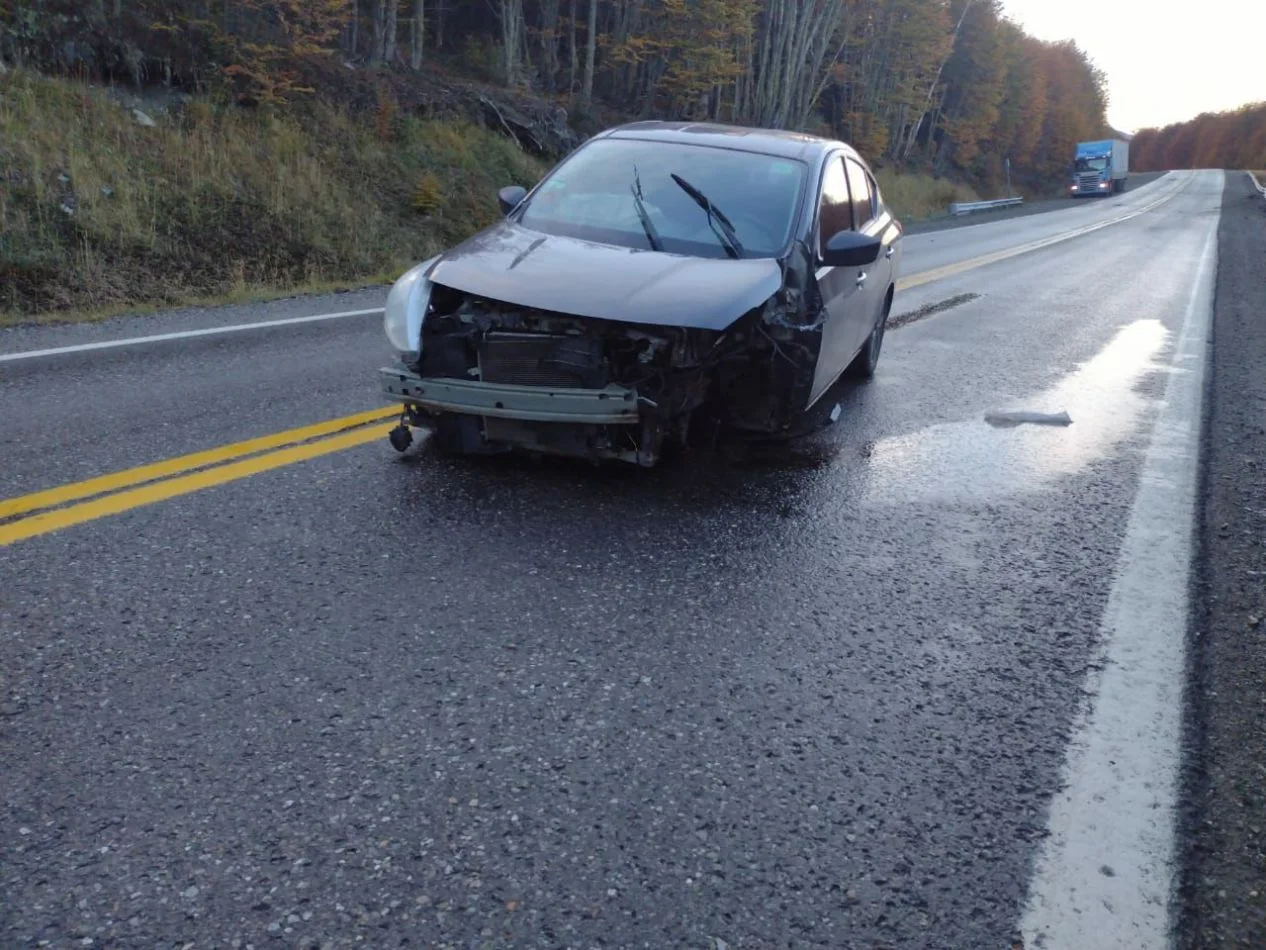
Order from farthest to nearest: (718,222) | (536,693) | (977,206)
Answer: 1. (977,206)
2. (718,222)
3. (536,693)

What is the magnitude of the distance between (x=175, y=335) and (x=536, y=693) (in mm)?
6171

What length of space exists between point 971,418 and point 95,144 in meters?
11.1

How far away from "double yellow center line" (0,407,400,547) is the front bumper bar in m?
0.87

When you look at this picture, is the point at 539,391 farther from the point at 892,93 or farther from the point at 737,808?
the point at 892,93

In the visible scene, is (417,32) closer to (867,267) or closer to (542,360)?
(867,267)

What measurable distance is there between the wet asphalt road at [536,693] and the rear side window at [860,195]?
6.69 ft

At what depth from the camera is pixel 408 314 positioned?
471 centimetres

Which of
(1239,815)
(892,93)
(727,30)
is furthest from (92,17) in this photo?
(892,93)

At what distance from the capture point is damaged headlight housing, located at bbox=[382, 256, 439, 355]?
15.2 feet

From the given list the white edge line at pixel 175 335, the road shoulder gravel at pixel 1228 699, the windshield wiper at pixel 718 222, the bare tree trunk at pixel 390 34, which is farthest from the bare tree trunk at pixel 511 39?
the road shoulder gravel at pixel 1228 699

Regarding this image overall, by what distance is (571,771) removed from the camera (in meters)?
2.69

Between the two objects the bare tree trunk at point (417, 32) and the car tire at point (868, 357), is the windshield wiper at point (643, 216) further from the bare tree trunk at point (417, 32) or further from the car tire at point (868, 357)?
the bare tree trunk at point (417, 32)

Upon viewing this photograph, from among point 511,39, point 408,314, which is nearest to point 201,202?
point 408,314

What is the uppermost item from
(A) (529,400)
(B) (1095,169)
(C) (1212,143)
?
(C) (1212,143)
